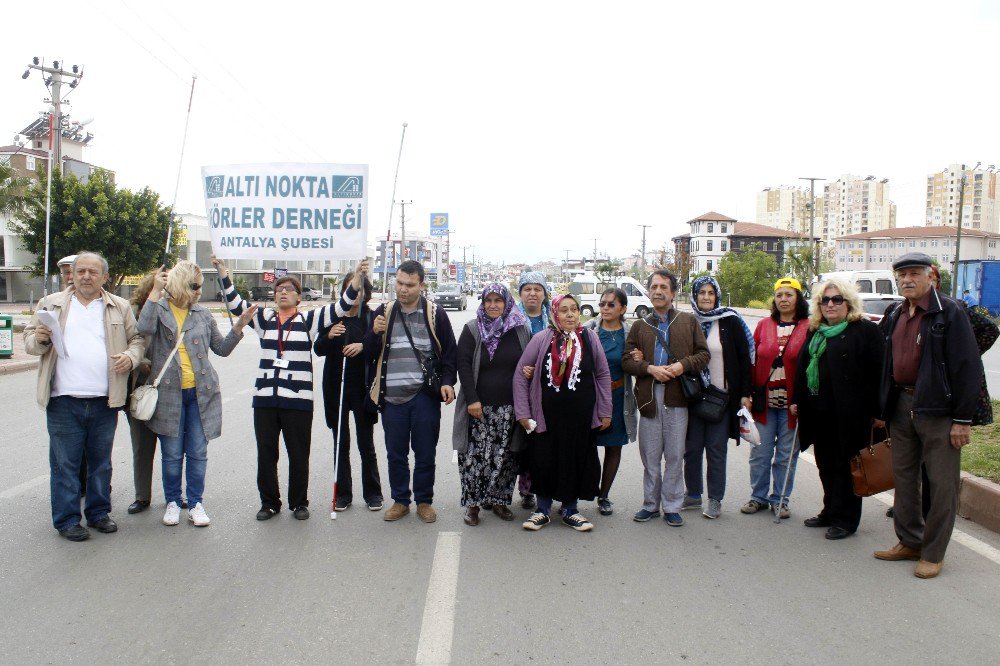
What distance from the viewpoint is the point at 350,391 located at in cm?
583

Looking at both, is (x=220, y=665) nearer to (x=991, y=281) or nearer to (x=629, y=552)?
(x=629, y=552)

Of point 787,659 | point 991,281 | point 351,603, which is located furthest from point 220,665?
point 991,281

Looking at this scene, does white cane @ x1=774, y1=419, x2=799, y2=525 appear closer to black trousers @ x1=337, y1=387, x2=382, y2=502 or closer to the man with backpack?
the man with backpack

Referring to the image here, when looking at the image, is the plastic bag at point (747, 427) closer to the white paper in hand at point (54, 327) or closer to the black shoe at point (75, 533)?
the black shoe at point (75, 533)

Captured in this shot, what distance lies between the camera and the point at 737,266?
6600 cm

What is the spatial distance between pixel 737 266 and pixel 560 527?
64067 mm

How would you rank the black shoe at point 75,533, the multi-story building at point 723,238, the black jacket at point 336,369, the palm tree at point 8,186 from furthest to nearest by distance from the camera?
the multi-story building at point 723,238 < the palm tree at point 8,186 < the black jacket at point 336,369 < the black shoe at point 75,533

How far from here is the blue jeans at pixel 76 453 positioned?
506 cm

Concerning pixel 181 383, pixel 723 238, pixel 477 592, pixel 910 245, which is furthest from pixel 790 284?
pixel 723 238

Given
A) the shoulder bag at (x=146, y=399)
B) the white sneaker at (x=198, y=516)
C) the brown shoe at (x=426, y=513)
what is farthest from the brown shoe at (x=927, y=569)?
the shoulder bag at (x=146, y=399)

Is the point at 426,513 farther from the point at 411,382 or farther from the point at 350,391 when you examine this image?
the point at 350,391

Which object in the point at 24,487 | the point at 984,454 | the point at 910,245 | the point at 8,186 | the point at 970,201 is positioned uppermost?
the point at 970,201

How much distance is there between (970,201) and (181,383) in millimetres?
162794

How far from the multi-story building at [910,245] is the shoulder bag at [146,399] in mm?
106375
